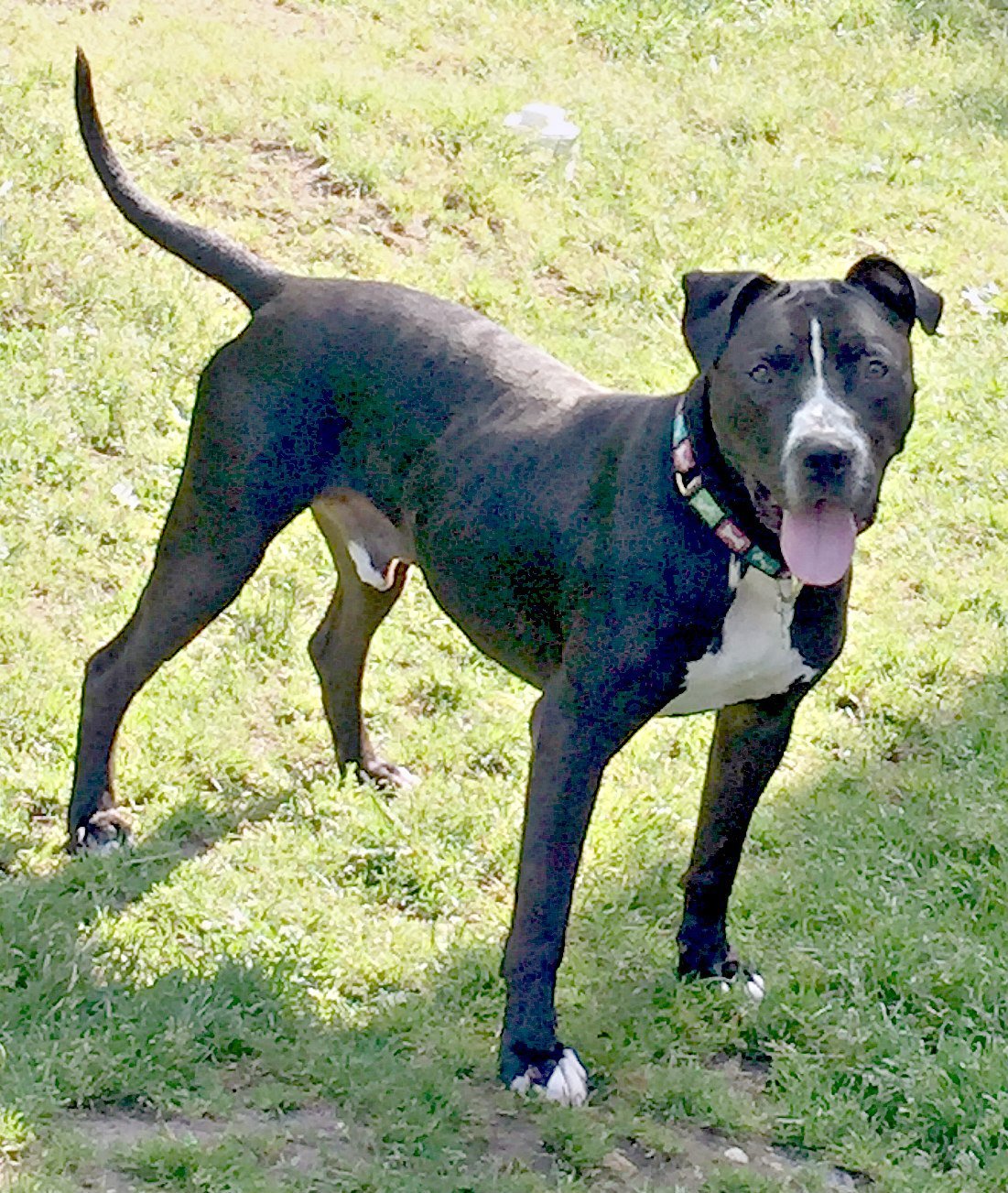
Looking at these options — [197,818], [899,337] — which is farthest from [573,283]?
[899,337]

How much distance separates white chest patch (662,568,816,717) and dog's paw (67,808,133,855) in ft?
5.12

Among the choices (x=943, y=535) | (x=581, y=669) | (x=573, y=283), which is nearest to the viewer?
(x=581, y=669)

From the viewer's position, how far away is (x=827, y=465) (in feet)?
11.5

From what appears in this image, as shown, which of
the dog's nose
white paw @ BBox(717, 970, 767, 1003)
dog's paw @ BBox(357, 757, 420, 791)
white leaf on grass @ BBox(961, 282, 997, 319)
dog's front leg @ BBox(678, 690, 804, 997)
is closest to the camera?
the dog's nose

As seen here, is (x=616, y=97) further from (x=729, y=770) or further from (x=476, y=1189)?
(x=476, y=1189)

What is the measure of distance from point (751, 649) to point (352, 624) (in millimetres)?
1540

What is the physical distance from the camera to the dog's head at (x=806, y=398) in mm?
Answer: 3539

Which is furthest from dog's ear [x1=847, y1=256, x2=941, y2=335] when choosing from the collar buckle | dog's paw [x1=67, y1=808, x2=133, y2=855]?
dog's paw [x1=67, y1=808, x2=133, y2=855]

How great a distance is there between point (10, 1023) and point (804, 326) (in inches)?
83.3

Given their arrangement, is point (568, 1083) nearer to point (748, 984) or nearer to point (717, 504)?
point (748, 984)

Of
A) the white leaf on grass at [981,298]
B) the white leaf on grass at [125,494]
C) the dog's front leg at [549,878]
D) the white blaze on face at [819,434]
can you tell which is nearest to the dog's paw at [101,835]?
the dog's front leg at [549,878]

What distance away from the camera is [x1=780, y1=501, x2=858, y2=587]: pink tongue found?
359 cm

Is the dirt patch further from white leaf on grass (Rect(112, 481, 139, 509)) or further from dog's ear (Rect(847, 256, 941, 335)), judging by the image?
white leaf on grass (Rect(112, 481, 139, 509))

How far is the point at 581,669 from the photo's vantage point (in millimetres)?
3906
